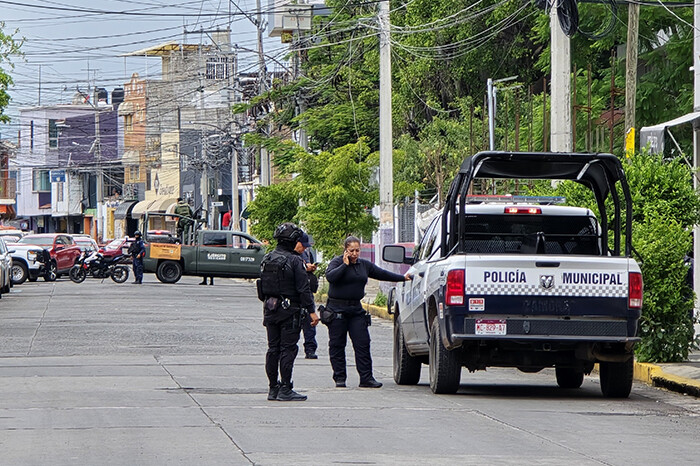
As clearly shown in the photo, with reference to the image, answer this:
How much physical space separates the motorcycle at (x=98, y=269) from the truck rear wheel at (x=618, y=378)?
3488 centimetres

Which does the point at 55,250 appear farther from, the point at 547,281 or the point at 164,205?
the point at 164,205

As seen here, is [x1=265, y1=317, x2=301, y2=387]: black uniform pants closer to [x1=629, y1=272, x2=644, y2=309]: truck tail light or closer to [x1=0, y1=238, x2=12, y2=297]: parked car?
[x1=629, y1=272, x2=644, y2=309]: truck tail light

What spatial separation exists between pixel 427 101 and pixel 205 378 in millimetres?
33837

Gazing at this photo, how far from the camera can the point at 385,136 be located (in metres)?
33.5

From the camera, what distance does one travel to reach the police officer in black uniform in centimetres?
1520

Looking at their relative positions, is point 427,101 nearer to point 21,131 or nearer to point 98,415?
point 98,415

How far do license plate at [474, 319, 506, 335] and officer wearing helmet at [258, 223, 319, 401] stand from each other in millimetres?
1700

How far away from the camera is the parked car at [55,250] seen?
1975 inches

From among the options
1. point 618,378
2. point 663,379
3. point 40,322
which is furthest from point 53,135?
point 618,378

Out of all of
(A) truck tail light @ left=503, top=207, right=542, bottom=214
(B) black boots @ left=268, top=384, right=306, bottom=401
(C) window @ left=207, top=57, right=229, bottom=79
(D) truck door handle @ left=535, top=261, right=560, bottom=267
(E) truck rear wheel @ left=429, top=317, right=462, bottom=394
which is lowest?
(B) black boots @ left=268, top=384, right=306, bottom=401

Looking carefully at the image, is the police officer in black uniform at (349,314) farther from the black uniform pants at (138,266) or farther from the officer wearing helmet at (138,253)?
the black uniform pants at (138,266)

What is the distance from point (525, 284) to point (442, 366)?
1345mm

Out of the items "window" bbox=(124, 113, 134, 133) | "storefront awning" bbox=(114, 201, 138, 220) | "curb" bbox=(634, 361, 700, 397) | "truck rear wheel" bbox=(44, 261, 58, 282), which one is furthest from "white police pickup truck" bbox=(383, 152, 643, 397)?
"window" bbox=(124, 113, 134, 133)

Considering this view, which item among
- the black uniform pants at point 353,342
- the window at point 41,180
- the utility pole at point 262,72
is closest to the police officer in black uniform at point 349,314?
the black uniform pants at point 353,342
